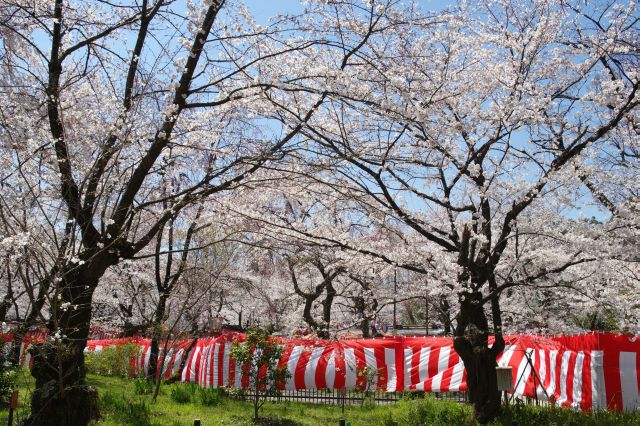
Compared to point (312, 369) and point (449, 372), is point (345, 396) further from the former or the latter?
point (449, 372)

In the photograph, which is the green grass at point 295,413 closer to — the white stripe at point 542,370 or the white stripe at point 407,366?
the white stripe at point 407,366

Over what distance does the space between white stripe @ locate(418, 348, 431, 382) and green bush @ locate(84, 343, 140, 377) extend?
895 centimetres

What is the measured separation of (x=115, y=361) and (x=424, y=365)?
10.1m

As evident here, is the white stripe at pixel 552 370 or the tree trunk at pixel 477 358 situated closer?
the tree trunk at pixel 477 358

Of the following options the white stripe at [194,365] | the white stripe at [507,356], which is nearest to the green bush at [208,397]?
the white stripe at [194,365]

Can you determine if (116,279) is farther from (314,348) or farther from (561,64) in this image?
(561,64)

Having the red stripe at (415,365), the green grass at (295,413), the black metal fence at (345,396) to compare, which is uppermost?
the red stripe at (415,365)

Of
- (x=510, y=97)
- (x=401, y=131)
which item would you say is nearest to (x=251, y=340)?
(x=401, y=131)

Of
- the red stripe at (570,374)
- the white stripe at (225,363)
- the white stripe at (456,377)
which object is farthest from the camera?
the white stripe at (225,363)

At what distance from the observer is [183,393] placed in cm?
1082

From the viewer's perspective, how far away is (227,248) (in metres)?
13.9

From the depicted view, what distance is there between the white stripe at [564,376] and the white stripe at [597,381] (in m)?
0.84

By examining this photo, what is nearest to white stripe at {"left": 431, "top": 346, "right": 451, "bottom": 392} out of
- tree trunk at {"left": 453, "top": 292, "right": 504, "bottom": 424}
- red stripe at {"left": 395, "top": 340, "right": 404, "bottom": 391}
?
red stripe at {"left": 395, "top": 340, "right": 404, "bottom": 391}

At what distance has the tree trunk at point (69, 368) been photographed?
5.75 metres
